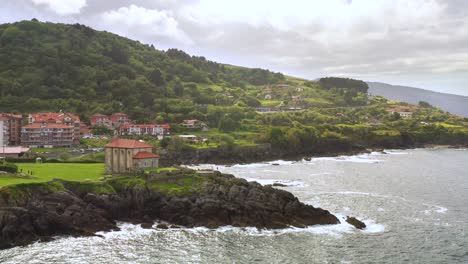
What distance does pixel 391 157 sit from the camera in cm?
11256

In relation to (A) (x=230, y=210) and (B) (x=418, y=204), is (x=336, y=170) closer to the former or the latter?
(B) (x=418, y=204)

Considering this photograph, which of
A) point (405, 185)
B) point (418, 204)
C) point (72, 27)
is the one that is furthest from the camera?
point (72, 27)

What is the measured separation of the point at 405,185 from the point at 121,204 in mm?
45862

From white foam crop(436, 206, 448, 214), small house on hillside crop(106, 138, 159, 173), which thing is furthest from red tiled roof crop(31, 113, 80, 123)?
white foam crop(436, 206, 448, 214)

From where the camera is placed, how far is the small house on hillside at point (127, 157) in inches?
2388

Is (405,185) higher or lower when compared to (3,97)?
lower

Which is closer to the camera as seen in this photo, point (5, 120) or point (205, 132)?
point (5, 120)

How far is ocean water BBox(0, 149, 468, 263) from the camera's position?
38.8 m

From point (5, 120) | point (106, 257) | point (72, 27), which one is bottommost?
point (106, 257)

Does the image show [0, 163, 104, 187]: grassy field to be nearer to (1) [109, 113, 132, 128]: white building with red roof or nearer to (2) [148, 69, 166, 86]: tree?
(1) [109, 113, 132, 128]: white building with red roof

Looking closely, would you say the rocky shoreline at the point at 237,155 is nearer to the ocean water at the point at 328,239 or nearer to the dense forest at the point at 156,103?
the dense forest at the point at 156,103

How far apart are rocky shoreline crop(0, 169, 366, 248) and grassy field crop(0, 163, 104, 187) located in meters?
3.55

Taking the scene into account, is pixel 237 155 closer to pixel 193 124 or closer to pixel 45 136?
pixel 193 124

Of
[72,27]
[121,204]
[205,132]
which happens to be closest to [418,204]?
[121,204]
